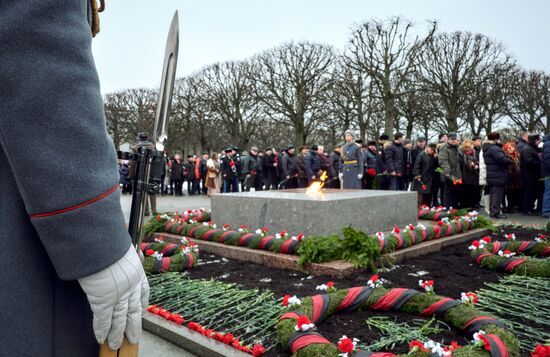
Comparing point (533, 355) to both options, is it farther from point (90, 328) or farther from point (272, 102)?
point (272, 102)

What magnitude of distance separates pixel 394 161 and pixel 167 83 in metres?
12.4

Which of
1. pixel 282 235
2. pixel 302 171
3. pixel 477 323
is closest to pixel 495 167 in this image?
pixel 282 235

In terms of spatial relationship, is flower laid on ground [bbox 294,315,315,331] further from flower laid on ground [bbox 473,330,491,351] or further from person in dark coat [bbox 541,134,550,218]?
person in dark coat [bbox 541,134,550,218]

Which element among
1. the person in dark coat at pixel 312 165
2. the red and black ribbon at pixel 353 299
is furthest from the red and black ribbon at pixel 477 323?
the person in dark coat at pixel 312 165

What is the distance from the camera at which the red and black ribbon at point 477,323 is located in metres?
3.53

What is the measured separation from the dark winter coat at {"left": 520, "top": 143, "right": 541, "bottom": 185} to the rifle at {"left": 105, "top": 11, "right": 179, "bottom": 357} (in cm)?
1213

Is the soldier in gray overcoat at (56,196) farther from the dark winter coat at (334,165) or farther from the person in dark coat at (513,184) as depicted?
the dark winter coat at (334,165)

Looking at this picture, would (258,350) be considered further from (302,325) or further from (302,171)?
(302,171)

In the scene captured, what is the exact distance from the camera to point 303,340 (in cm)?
321

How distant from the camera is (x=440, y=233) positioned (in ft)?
25.2

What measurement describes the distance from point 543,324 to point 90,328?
3.85 meters

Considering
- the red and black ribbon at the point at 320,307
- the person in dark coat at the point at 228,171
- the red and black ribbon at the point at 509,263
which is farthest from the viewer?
the person in dark coat at the point at 228,171

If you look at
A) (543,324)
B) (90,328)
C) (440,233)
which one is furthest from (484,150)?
(90,328)

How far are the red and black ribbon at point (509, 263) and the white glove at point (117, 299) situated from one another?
17.6ft
